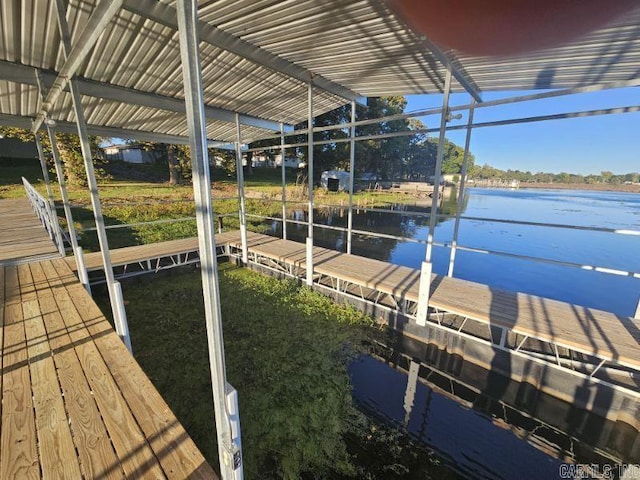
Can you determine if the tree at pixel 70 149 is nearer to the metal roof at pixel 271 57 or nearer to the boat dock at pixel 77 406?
the metal roof at pixel 271 57

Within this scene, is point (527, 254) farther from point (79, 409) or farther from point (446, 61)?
point (79, 409)

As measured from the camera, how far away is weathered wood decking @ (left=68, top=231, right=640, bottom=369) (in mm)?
3363

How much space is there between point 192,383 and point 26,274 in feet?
12.7

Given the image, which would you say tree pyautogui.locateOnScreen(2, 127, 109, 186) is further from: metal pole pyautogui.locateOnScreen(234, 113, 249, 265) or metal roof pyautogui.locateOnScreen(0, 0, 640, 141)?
metal pole pyautogui.locateOnScreen(234, 113, 249, 265)

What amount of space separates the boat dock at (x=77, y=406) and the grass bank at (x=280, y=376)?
3.70 ft

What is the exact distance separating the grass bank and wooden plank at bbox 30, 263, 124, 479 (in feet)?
4.10

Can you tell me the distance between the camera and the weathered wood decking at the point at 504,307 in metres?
3.36

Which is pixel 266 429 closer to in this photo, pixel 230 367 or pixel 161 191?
pixel 230 367

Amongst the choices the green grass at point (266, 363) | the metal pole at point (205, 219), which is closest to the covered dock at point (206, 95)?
the metal pole at point (205, 219)

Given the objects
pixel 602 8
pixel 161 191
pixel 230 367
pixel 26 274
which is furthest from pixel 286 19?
pixel 161 191

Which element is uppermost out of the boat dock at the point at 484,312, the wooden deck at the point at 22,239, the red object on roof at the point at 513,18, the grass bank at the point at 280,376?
the red object on roof at the point at 513,18

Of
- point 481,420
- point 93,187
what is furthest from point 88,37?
point 481,420

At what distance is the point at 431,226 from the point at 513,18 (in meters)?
3.29

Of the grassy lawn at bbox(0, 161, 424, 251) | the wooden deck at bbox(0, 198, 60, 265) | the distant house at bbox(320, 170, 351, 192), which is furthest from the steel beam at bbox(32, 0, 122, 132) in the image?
the distant house at bbox(320, 170, 351, 192)
